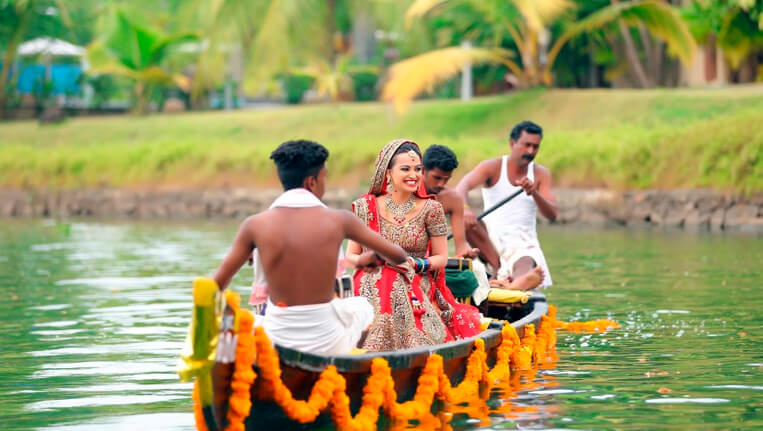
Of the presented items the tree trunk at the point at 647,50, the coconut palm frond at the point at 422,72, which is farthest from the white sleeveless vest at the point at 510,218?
the tree trunk at the point at 647,50

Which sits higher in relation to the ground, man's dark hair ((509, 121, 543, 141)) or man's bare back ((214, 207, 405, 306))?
man's dark hair ((509, 121, 543, 141))

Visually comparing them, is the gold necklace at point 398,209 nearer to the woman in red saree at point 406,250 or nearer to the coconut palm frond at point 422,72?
the woman in red saree at point 406,250

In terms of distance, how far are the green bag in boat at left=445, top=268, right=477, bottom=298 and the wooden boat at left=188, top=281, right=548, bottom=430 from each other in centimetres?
103

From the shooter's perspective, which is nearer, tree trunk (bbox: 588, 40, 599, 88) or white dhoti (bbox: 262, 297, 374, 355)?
white dhoti (bbox: 262, 297, 374, 355)

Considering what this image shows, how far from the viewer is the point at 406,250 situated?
8.62m

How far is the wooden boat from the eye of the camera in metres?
6.54

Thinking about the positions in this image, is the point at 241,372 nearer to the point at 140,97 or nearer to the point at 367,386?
the point at 367,386

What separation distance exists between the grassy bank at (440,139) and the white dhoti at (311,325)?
18.4m

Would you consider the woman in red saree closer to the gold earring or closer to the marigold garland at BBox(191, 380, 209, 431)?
the gold earring

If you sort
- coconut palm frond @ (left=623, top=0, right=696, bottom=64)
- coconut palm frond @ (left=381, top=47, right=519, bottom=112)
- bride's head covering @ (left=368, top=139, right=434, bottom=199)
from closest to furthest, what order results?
bride's head covering @ (left=368, top=139, right=434, bottom=199) → coconut palm frond @ (left=623, top=0, right=696, bottom=64) → coconut palm frond @ (left=381, top=47, right=519, bottom=112)

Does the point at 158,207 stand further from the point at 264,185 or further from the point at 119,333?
the point at 119,333

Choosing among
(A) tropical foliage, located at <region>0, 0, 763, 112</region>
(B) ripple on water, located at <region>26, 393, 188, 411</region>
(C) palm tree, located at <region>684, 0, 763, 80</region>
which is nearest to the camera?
(B) ripple on water, located at <region>26, 393, 188, 411</region>

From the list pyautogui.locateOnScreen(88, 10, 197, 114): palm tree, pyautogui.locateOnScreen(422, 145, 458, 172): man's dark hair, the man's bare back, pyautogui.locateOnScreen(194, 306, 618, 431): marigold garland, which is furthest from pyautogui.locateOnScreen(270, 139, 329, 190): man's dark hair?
pyautogui.locateOnScreen(88, 10, 197, 114): palm tree

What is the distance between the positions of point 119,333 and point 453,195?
12.6 feet
